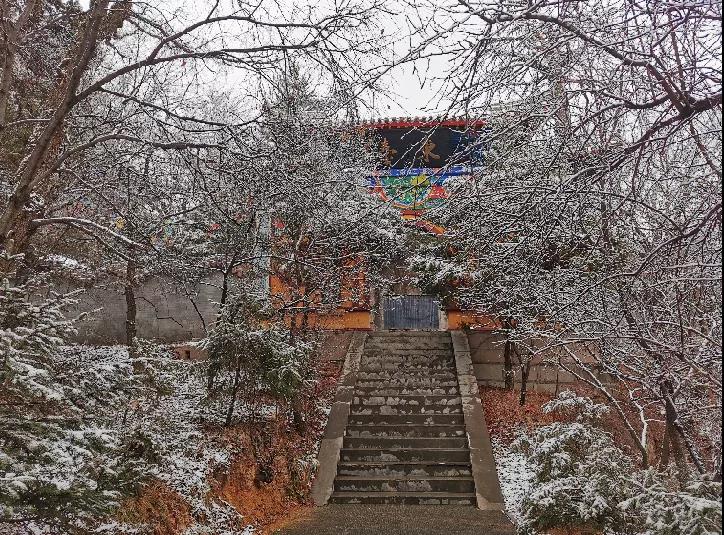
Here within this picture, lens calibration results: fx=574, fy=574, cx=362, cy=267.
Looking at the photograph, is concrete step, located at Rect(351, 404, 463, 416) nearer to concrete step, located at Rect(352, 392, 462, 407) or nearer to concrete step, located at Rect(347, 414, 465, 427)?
concrete step, located at Rect(352, 392, 462, 407)

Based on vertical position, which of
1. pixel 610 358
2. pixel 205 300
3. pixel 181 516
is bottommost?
Answer: pixel 181 516

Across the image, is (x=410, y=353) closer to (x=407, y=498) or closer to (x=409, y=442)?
(x=409, y=442)

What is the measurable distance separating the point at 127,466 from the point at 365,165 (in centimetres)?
866

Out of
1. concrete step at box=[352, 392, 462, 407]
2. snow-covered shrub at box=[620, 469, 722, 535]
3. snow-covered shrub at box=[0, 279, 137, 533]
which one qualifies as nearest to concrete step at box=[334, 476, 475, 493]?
concrete step at box=[352, 392, 462, 407]

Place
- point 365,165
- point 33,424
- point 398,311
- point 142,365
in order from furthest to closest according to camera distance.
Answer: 1. point 398,311
2. point 365,165
3. point 142,365
4. point 33,424

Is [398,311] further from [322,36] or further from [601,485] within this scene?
[322,36]

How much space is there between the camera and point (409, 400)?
10656 mm

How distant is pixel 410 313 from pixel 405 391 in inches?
180

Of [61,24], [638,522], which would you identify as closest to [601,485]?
[638,522]

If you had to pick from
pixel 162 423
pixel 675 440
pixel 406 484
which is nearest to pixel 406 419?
pixel 406 484

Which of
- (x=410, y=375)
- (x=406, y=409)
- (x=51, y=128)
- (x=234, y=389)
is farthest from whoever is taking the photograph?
(x=410, y=375)

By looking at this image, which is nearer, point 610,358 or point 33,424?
point 33,424

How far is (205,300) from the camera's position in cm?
1309

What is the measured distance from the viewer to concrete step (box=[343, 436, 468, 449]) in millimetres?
9250
